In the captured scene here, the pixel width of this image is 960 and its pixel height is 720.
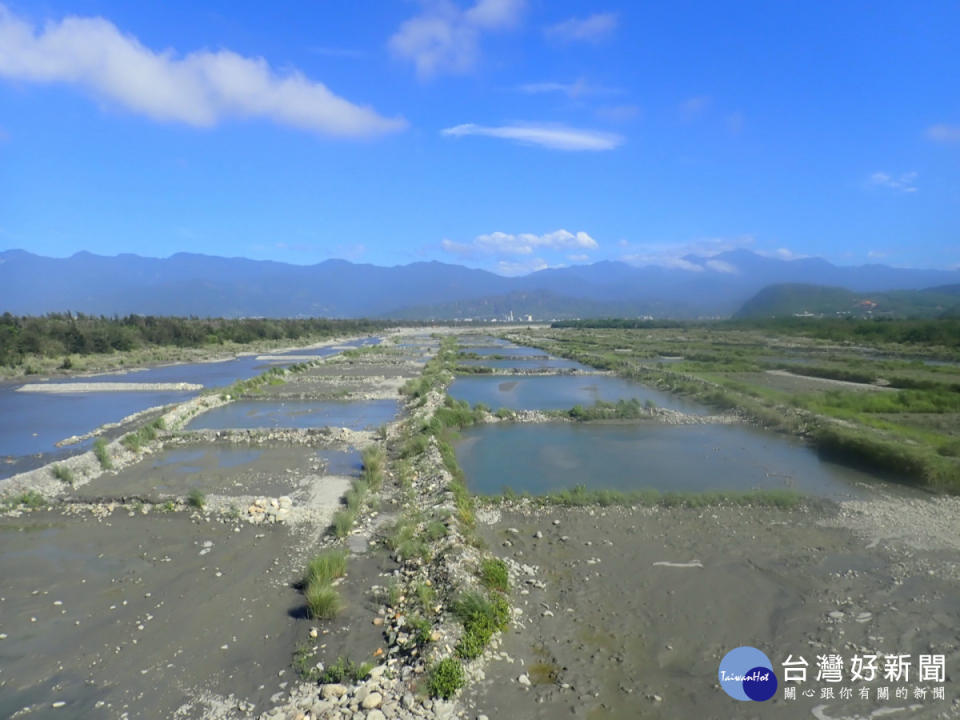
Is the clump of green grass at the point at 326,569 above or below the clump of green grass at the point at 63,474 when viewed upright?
below

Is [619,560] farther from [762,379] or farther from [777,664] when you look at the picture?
[762,379]

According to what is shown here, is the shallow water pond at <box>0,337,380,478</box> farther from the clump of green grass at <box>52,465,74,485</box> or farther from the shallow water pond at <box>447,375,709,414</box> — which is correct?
the shallow water pond at <box>447,375,709,414</box>

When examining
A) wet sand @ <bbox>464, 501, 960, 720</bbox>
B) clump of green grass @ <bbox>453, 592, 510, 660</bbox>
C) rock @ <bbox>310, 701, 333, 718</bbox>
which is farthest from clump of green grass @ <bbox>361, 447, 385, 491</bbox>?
rock @ <bbox>310, 701, 333, 718</bbox>

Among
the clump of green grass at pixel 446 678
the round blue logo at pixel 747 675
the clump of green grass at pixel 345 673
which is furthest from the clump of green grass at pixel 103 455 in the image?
the round blue logo at pixel 747 675

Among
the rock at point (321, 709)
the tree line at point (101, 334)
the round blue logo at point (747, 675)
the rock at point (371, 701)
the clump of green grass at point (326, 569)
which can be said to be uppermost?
the tree line at point (101, 334)

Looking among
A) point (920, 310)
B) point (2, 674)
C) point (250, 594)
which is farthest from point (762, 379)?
point (920, 310)

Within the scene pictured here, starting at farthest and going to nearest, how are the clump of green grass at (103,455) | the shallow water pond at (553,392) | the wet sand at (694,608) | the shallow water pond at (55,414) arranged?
the shallow water pond at (553,392) < the shallow water pond at (55,414) < the clump of green grass at (103,455) < the wet sand at (694,608)

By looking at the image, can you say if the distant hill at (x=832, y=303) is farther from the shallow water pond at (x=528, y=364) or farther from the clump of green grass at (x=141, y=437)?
the clump of green grass at (x=141, y=437)
